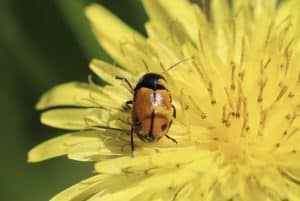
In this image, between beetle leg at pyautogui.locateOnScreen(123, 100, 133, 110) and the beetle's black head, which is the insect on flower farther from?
beetle leg at pyautogui.locateOnScreen(123, 100, 133, 110)

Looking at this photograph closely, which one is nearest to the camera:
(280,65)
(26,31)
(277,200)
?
(277,200)

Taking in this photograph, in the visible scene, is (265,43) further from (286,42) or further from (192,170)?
(192,170)

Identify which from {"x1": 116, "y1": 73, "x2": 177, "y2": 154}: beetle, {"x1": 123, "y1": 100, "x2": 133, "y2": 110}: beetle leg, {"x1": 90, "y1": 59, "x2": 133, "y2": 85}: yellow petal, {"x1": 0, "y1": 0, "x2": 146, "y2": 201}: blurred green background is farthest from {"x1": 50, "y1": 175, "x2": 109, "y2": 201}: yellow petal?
{"x1": 0, "y1": 0, "x2": 146, "y2": 201}: blurred green background

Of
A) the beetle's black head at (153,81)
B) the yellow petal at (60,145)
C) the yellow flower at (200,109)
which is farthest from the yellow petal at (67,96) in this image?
the beetle's black head at (153,81)

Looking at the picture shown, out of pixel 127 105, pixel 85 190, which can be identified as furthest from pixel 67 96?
pixel 85 190

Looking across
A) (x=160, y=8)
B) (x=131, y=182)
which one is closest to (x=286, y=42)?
(x=160, y=8)

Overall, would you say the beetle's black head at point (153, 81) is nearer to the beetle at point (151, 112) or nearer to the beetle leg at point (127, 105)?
the beetle at point (151, 112)

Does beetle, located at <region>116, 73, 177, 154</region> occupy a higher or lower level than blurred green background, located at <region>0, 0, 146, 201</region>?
lower
